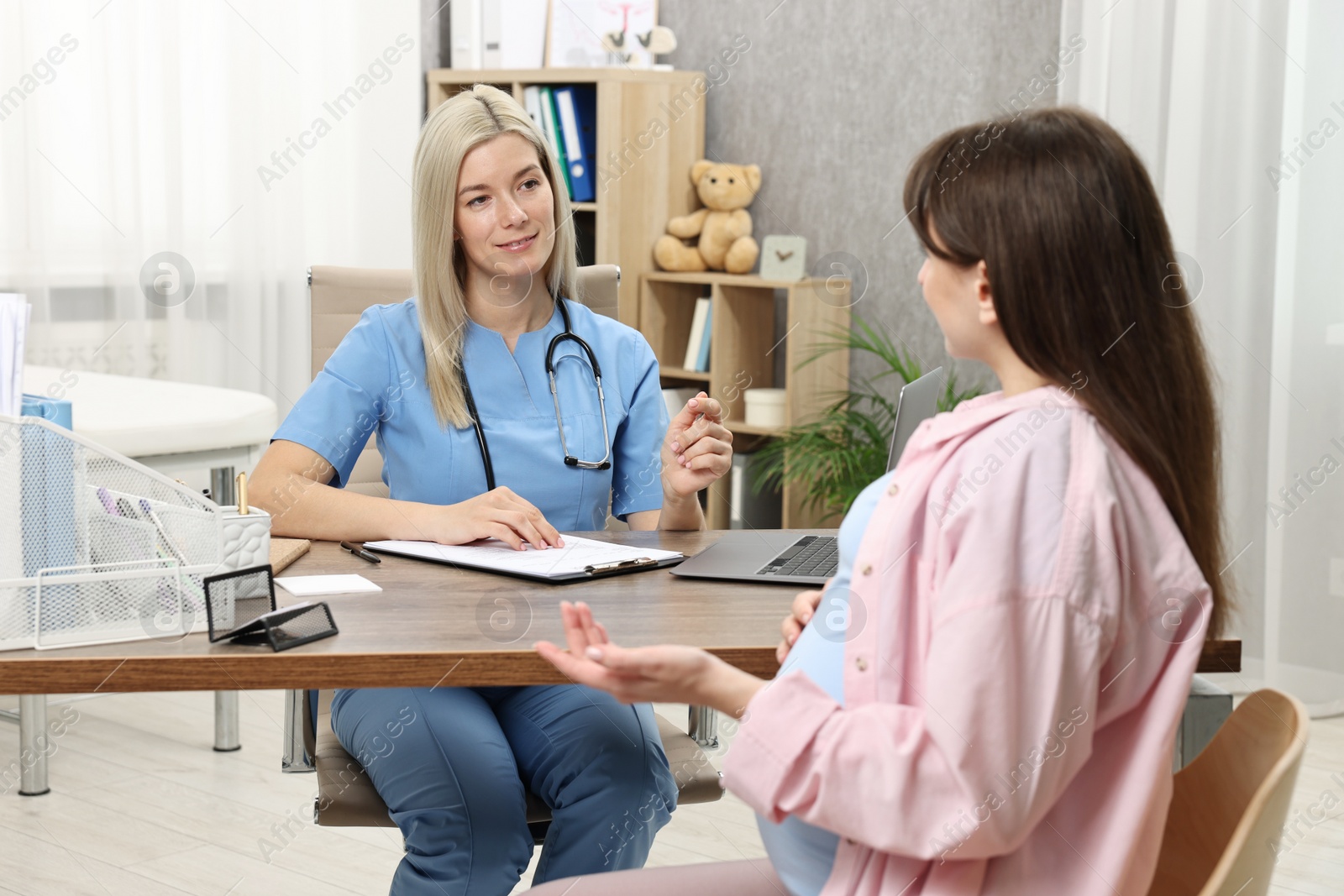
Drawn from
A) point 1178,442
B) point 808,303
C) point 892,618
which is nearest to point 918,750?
point 892,618

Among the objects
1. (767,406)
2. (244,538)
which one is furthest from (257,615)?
(767,406)

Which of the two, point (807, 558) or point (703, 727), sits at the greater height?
point (807, 558)

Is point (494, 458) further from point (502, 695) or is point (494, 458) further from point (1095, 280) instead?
point (1095, 280)

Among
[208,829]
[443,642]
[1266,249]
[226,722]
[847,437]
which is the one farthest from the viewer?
[847,437]

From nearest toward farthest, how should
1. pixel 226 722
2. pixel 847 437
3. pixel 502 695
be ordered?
pixel 502 695
pixel 226 722
pixel 847 437

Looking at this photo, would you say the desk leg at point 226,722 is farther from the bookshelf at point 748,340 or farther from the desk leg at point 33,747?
the bookshelf at point 748,340

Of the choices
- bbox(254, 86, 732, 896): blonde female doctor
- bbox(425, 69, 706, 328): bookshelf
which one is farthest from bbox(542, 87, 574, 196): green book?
bbox(254, 86, 732, 896): blonde female doctor

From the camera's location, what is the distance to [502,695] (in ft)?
5.07

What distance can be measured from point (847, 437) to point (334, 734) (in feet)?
7.34

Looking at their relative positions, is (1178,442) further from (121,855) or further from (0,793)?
(0,793)

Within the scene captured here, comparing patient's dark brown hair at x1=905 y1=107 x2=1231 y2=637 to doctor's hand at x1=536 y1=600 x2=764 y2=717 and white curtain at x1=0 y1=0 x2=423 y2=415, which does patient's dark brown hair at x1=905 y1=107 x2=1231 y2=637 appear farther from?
white curtain at x1=0 y1=0 x2=423 y2=415

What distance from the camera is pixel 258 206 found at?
3.72 meters

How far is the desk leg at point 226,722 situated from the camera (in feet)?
8.94

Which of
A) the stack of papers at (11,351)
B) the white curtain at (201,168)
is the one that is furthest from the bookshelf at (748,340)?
the stack of papers at (11,351)
